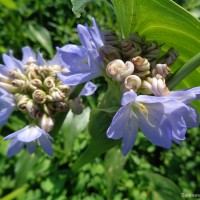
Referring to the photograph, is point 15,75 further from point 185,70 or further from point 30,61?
point 185,70

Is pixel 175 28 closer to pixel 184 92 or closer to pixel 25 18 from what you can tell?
pixel 184 92

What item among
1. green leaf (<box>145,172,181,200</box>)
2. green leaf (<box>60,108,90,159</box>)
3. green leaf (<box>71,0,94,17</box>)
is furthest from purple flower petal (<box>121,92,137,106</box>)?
green leaf (<box>145,172,181,200</box>)

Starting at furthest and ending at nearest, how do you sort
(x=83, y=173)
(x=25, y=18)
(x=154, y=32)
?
(x=25, y=18), (x=83, y=173), (x=154, y=32)

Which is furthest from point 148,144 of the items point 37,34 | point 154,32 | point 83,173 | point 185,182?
point 154,32

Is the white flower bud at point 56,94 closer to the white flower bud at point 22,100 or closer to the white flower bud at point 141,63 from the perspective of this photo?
the white flower bud at point 22,100

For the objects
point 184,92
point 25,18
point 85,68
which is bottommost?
point 25,18

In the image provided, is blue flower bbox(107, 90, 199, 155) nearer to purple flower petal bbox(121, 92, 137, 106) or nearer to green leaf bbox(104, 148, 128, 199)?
purple flower petal bbox(121, 92, 137, 106)

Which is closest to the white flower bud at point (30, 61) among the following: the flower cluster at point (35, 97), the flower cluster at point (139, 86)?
the flower cluster at point (35, 97)
